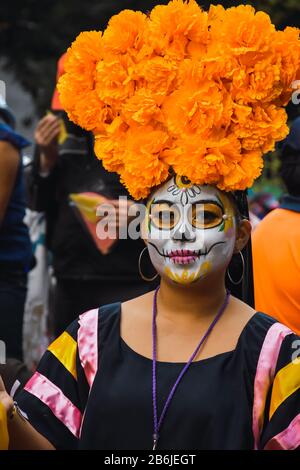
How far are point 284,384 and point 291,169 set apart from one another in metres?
1.73

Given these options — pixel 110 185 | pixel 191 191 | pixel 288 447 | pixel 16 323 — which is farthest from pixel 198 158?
pixel 110 185

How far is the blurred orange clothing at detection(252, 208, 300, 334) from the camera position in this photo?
15.1 feet

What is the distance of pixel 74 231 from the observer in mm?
5980

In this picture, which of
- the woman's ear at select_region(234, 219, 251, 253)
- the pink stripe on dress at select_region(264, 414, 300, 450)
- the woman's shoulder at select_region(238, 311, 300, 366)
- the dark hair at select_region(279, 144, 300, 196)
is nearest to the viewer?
the pink stripe on dress at select_region(264, 414, 300, 450)

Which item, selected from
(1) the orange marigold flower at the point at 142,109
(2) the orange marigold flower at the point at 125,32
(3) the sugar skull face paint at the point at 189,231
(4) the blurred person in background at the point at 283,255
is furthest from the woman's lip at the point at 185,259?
(4) the blurred person in background at the point at 283,255

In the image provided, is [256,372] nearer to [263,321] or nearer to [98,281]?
[263,321]

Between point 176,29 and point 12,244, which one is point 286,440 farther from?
point 12,244

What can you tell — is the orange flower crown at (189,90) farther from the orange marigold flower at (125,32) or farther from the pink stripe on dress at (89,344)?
the pink stripe on dress at (89,344)

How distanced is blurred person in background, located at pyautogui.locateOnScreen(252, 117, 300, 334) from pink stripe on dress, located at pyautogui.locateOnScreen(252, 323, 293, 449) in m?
1.19

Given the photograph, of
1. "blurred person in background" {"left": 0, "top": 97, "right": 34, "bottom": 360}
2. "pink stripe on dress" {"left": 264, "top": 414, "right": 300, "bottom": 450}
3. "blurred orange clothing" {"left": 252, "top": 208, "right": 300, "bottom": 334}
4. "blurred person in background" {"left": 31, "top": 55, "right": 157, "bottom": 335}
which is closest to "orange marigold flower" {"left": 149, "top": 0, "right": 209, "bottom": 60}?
"pink stripe on dress" {"left": 264, "top": 414, "right": 300, "bottom": 450}

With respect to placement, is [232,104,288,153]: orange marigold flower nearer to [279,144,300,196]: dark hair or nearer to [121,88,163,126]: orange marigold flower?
[121,88,163,126]: orange marigold flower

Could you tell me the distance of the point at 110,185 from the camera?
573 cm

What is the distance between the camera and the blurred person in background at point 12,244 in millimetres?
5020

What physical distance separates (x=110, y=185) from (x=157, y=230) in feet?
7.26
